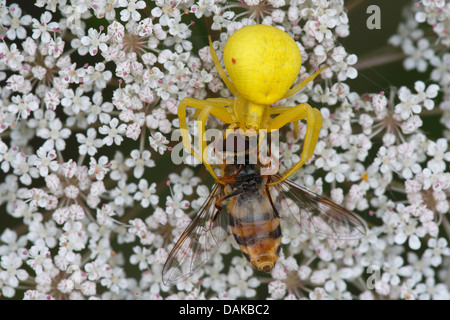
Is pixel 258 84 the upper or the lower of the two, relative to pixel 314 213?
upper

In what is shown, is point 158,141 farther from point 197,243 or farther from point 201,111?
point 197,243

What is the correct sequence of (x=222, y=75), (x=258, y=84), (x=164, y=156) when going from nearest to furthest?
(x=258, y=84), (x=222, y=75), (x=164, y=156)

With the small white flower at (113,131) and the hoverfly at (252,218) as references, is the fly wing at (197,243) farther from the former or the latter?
the small white flower at (113,131)

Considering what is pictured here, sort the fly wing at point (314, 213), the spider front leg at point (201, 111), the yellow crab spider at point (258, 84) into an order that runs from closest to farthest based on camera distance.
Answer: the yellow crab spider at point (258, 84) → the spider front leg at point (201, 111) → the fly wing at point (314, 213)

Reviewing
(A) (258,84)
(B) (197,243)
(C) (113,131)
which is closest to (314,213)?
(B) (197,243)

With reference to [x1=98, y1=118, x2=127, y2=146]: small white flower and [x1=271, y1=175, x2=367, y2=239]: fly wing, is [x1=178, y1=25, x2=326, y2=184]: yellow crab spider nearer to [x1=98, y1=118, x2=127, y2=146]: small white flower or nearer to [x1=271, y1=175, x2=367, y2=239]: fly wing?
[x1=271, y1=175, x2=367, y2=239]: fly wing

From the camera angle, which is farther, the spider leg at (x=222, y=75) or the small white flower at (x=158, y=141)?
the small white flower at (x=158, y=141)

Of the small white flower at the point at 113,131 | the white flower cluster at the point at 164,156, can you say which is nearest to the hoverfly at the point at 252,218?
the white flower cluster at the point at 164,156
